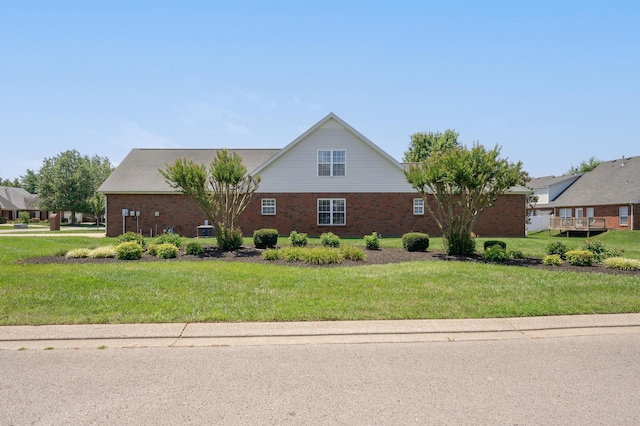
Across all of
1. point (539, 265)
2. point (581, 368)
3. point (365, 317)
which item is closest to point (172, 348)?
point (365, 317)

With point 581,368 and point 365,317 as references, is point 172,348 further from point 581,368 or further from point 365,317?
point 581,368

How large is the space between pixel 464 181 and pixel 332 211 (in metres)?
13.1

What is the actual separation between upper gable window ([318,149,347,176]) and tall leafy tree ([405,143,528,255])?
10.9 meters

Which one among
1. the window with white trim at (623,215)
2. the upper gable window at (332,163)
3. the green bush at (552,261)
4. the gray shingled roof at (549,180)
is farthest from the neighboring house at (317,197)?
the gray shingled roof at (549,180)

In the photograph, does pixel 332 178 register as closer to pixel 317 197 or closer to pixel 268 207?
pixel 317 197

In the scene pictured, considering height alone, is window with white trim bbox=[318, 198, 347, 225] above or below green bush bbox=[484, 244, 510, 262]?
→ above

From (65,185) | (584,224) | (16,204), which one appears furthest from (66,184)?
(584,224)

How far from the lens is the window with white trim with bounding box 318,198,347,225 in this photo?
26141 mm

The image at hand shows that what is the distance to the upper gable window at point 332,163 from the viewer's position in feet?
84.9

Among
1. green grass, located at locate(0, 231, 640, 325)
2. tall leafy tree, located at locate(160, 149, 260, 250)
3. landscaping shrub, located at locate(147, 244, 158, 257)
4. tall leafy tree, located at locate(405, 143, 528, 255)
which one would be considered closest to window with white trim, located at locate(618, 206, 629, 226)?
tall leafy tree, located at locate(405, 143, 528, 255)

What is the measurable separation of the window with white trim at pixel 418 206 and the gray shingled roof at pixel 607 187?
19.9 m

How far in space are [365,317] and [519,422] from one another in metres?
3.48

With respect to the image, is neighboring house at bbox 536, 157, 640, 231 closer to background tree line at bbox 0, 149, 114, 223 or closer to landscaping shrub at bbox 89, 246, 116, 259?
landscaping shrub at bbox 89, 246, 116, 259

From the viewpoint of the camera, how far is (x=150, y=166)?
1149 inches
